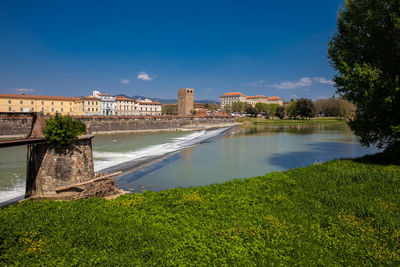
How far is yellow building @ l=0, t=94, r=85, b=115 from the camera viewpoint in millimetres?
49094

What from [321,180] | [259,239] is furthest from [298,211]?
[321,180]

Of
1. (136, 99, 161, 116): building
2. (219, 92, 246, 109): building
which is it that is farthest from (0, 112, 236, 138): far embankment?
(219, 92, 246, 109): building

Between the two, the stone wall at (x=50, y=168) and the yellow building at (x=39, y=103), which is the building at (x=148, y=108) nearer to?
the yellow building at (x=39, y=103)

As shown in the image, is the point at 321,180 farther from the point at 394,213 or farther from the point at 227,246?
the point at 227,246

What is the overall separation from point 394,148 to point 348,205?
9263 mm

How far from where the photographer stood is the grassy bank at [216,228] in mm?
4555

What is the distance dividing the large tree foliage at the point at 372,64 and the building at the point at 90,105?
7975 cm

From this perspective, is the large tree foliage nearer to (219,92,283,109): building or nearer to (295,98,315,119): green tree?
(295,98,315,119): green tree

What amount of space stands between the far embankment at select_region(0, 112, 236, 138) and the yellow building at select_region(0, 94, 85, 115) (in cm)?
260

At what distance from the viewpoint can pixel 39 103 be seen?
54.2 m

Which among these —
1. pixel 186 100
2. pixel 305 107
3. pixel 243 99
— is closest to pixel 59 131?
pixel 186 100

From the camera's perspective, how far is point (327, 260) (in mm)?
4582

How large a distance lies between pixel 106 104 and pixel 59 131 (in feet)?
285

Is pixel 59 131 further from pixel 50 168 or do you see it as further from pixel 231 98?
pixel 231 98
